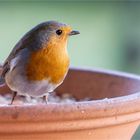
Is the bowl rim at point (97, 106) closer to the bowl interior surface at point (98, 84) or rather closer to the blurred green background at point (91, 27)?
the bowl interior surface at point (98, 84)

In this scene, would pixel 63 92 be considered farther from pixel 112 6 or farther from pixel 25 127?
pixel 112 6

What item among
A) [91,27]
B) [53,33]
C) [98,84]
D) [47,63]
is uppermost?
[53,33]

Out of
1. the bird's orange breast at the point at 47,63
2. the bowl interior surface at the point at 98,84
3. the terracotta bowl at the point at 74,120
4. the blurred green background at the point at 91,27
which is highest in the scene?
the terracotta bowl at the point at 74,120

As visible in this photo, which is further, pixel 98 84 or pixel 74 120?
pixel 98 84

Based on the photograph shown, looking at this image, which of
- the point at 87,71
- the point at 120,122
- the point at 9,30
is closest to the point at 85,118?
the point at 120,122

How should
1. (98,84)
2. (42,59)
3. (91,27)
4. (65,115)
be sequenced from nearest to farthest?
(65,115) < (42,59) < (98,84) < (91,27)

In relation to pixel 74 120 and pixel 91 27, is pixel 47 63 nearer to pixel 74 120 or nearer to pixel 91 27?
pixel 74 120

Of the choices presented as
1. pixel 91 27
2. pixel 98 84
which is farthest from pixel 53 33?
pixel 91 27

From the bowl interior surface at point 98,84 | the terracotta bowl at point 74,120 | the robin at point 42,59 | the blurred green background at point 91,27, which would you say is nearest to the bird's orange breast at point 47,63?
the robin at point 42,59
